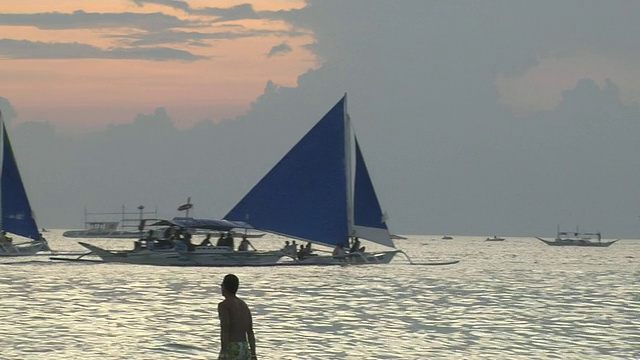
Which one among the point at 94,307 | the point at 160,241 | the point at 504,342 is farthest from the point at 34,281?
the point at 504,342

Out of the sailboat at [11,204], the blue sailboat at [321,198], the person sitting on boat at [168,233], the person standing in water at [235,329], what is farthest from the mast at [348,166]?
the person standing in water at [235,329]

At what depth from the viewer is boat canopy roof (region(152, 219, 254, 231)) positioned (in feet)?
219

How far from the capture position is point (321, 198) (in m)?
70.6

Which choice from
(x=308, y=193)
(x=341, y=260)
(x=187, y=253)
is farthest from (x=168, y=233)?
(x=341, y=260)

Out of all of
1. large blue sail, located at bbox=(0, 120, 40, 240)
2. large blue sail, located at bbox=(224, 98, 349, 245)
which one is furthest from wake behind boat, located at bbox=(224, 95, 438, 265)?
large blue sail, located at bbox=(0, 120, 40, 240)

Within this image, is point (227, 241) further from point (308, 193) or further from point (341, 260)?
point (341, 260)

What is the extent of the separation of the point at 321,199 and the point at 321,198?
8cm

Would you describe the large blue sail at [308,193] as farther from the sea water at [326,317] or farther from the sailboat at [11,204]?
the sailboat at [11,204]

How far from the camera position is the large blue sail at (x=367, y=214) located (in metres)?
71.2

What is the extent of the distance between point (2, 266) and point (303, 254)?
30.4m

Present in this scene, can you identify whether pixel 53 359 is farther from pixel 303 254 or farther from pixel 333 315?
pixel 303 254

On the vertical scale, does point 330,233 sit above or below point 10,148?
below

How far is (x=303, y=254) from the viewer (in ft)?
238

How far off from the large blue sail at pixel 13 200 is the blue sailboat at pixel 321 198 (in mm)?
25690
